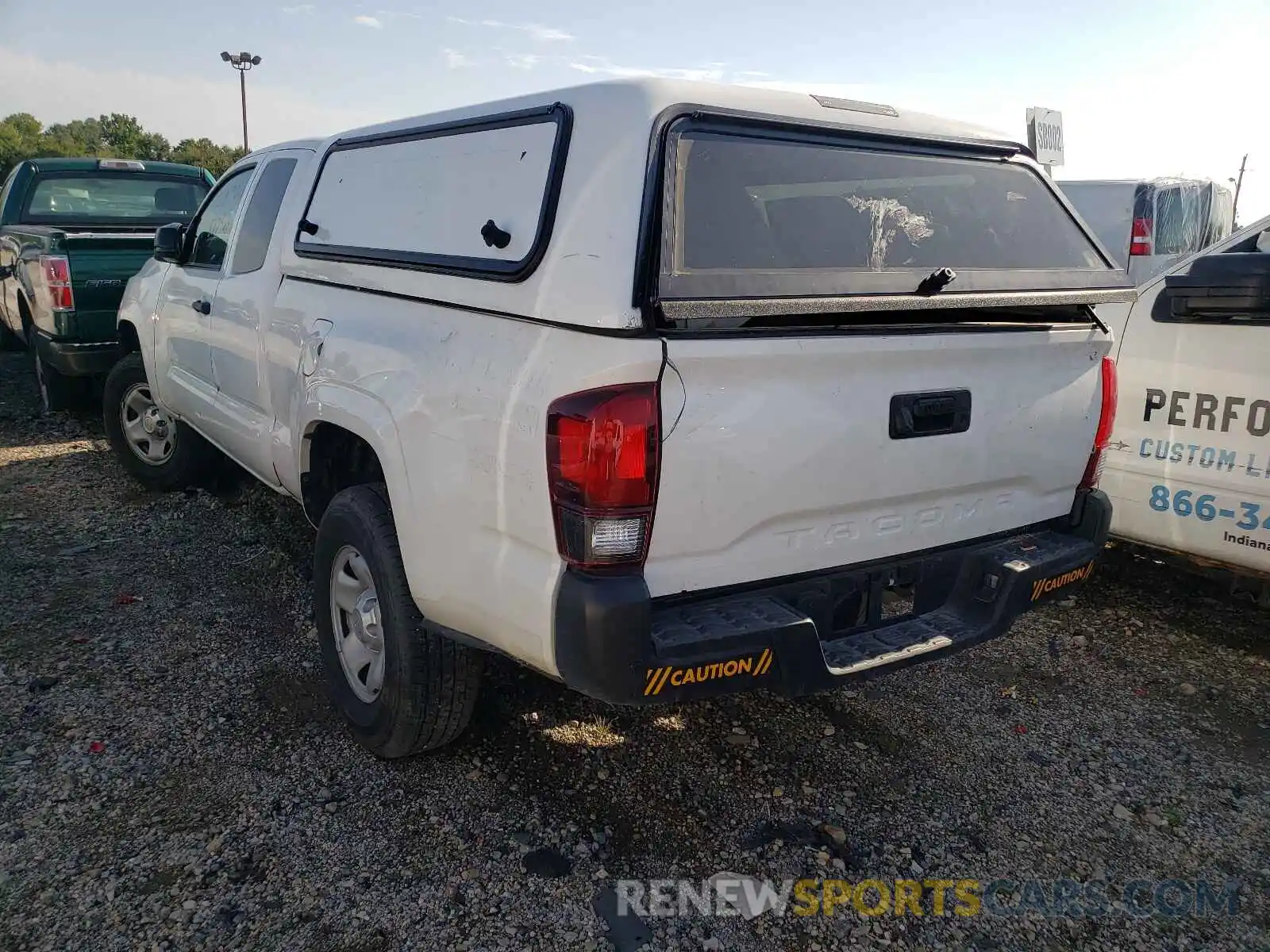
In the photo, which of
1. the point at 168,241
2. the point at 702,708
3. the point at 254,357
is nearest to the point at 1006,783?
the point at 702,708

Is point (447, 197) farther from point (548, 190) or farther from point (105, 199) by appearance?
point (105, 199)

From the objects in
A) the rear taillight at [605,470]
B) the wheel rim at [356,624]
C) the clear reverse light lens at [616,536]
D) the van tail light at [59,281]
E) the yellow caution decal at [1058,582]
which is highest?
the van tail light at [59,281]

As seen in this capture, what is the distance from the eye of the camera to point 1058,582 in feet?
9.50

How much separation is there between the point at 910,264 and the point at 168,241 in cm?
389

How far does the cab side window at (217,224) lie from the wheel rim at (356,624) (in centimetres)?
204

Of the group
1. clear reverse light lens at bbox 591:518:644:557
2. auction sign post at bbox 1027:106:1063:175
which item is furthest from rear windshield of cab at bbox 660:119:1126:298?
auction sign post at bbox 1027:106:1063:175

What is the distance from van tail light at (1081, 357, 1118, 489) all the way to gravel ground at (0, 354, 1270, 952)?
3.09 feet

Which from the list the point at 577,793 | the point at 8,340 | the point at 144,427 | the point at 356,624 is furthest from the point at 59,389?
the point at 577,793

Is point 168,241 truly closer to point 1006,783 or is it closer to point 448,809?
point 448,809

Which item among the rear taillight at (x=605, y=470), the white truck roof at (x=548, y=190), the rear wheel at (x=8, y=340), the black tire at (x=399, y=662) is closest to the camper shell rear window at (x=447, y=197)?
the white truck roof at (x=548, y=190)

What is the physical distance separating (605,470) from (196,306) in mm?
3297

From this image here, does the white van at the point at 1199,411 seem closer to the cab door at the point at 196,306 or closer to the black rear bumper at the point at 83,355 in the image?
the cab door at the point at 196,306

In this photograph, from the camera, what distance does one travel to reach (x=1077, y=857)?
8.75 feet

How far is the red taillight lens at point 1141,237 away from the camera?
10719 millimetres
